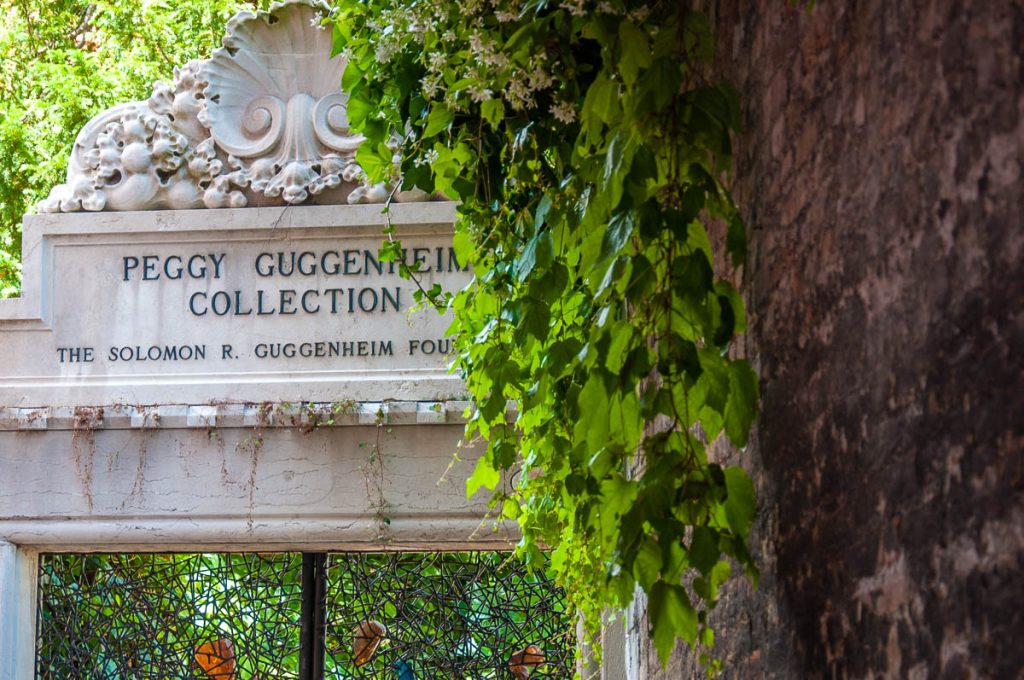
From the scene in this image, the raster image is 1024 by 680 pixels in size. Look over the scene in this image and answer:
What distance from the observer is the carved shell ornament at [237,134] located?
4.46 meters

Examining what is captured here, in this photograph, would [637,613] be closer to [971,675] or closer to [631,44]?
[631,44]

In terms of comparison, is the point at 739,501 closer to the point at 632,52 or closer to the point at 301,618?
the point at 632,52

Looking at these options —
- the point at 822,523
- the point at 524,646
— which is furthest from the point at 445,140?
the point at 524,646

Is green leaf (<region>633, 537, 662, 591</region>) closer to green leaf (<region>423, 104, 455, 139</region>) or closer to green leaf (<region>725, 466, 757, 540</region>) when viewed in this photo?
green leaf (<region>725, 466, 757, 540</region>)

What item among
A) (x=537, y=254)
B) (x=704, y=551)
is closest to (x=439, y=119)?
(x=537, y=254)

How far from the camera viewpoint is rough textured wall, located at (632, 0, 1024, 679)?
0.99 m

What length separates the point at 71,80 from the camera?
988 centimetres

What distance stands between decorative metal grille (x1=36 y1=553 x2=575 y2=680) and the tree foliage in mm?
5571

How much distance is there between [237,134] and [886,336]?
3.66 m

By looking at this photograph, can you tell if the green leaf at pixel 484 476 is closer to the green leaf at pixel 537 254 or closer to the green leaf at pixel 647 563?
the green leaf at pixel 537 254

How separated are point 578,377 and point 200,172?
3.17 metres

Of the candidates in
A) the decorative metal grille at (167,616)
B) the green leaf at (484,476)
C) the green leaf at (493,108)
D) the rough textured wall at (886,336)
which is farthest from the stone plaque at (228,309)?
the rough textured wall at (886,336)

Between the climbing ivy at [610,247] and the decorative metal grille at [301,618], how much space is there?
2326 millimetres

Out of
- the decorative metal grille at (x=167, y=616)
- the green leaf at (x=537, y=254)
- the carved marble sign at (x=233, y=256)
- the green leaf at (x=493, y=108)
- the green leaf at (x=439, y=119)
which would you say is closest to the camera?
the green leaf at (x=537, y=254)
